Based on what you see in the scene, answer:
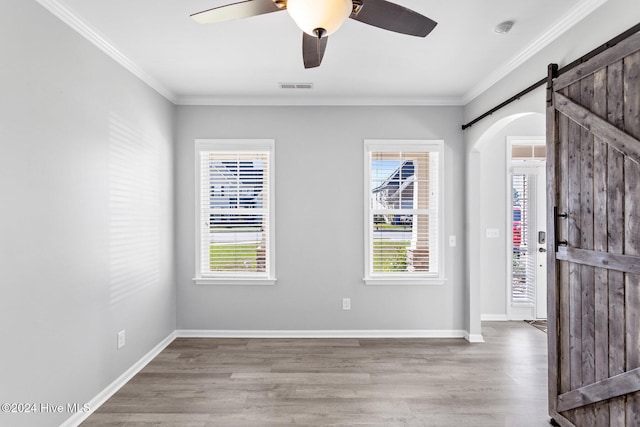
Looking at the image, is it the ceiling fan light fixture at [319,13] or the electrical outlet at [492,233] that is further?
the electrical outlet at [492,233]

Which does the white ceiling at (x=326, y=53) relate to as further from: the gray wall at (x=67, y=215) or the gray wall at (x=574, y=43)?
the gray wall at (x=67, y=215)

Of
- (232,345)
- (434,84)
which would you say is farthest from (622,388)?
(232,345)

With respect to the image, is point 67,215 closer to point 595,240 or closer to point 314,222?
point 314,222

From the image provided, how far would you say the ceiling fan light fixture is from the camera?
4.19 feet

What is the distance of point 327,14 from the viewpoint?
4.27ft

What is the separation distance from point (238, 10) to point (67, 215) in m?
1.68

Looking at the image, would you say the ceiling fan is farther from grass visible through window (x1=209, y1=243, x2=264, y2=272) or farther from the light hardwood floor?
grass visible through window (x1=209, y1=243, x2=264, y2=272)

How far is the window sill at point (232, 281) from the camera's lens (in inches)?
153

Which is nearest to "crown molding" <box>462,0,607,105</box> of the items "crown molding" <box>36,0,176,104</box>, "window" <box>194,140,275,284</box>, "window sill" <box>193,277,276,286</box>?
"window" <box>194,140,275,284</box>

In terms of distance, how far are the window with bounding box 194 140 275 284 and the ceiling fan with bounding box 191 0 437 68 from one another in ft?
7.37

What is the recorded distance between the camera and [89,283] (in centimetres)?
241

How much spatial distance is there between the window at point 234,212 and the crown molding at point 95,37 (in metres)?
0.86

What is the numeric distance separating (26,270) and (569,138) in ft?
10.7

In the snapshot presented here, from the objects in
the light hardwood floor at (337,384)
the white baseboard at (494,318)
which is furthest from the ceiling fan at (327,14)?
the white baseboard at (494,318)
